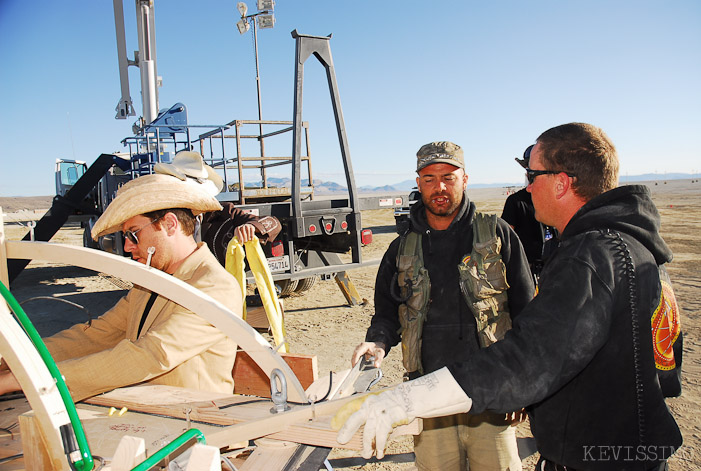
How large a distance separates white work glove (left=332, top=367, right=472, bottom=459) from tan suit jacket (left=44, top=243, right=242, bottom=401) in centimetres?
87

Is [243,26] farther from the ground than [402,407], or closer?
farther from the ground

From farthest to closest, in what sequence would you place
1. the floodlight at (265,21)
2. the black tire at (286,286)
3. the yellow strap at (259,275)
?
the floodlight at (265,21), the black tire at (286,286), the yellow strap at (259,275)

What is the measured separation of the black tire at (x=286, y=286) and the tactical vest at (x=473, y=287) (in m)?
4.78

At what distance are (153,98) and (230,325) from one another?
1052cm

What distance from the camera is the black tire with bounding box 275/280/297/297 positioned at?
23.4 feet

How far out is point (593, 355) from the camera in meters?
1.20

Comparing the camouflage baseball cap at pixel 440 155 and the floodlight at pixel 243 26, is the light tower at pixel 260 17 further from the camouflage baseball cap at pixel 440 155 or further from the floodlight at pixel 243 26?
the camouflage baseball cap at pixel 440 155

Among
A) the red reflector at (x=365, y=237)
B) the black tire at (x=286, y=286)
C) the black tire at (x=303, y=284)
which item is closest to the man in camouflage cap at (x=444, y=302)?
the red reflector at (x=365, y=237)

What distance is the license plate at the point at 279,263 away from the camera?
18.9 ft

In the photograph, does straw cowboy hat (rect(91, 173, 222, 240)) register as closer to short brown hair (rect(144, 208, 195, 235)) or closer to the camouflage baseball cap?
short brown hair (rect(144, 208, 195, 235))

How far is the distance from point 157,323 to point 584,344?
164 centimetres

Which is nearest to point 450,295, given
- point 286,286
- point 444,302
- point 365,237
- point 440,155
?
point 444,302

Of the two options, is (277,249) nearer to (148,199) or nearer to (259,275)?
(259,275)

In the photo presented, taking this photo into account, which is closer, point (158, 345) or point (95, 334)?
point (158, 345)
